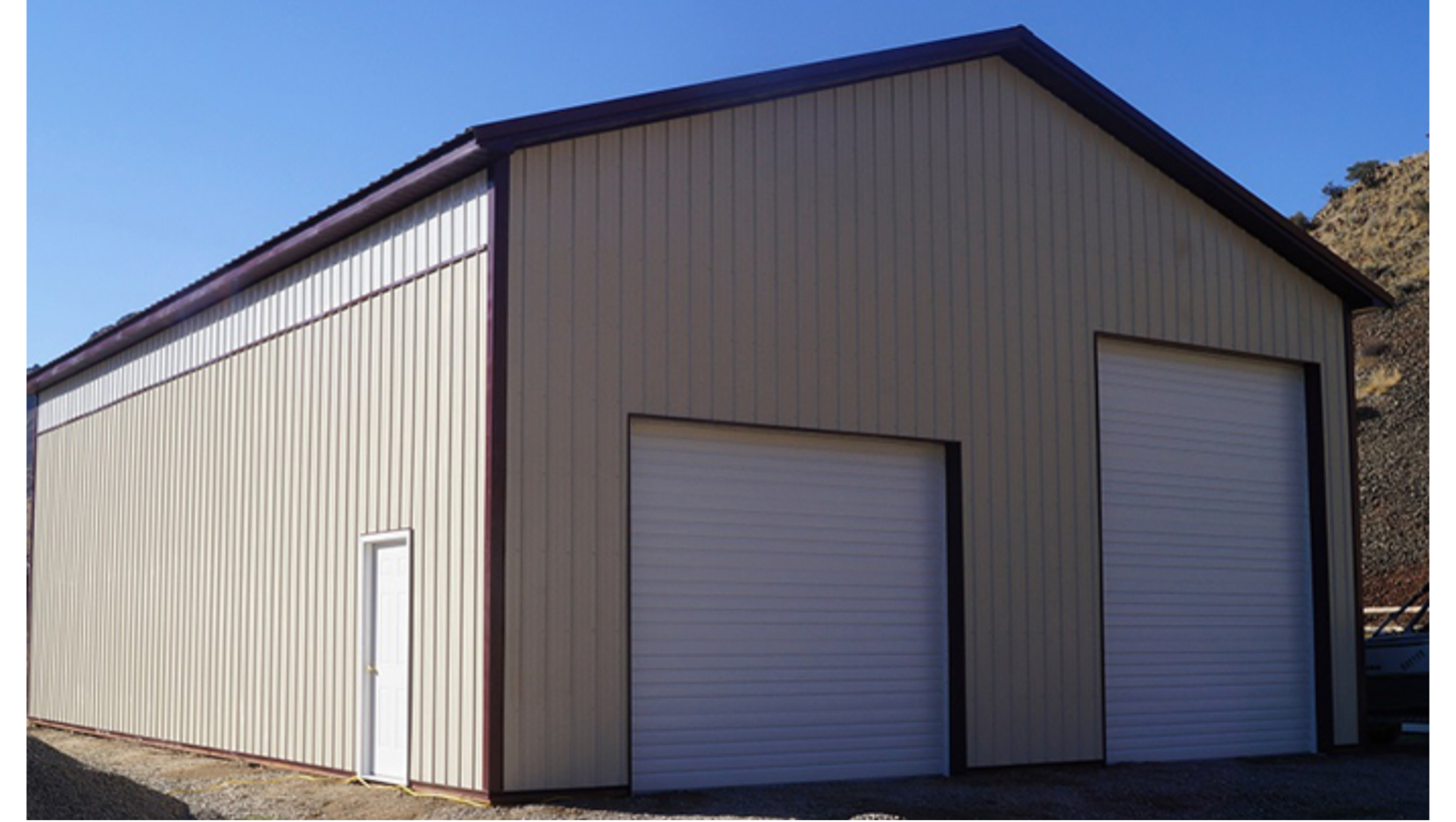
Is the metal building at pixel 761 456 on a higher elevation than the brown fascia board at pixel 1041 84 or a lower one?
lower

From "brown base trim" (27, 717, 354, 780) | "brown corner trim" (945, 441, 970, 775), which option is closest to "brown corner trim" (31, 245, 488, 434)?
"brown base trim" (27, 717, 354, 780)

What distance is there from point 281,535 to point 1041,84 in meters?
9.27

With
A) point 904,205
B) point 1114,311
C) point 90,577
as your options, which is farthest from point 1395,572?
point 90,577

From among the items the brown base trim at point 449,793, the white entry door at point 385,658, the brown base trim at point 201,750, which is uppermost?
the white entry door at point 385,658

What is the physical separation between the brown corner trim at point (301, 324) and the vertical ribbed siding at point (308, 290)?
29 mm

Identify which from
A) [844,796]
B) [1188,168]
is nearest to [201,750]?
[844,796]

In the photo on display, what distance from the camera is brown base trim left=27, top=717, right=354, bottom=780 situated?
1470 centimetres

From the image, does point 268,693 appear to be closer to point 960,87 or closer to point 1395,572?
point 960,87

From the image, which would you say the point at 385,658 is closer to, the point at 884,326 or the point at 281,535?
the point at 281,535

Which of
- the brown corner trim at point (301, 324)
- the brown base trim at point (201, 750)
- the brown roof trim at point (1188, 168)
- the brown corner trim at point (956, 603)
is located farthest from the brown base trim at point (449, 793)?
the brown roof trim at point (1188, 168)

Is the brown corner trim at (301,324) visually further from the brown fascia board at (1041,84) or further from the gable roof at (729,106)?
the brown fascia board at (1041,84)

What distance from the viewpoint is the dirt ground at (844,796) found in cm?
1184

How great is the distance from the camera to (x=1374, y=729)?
19531mm
